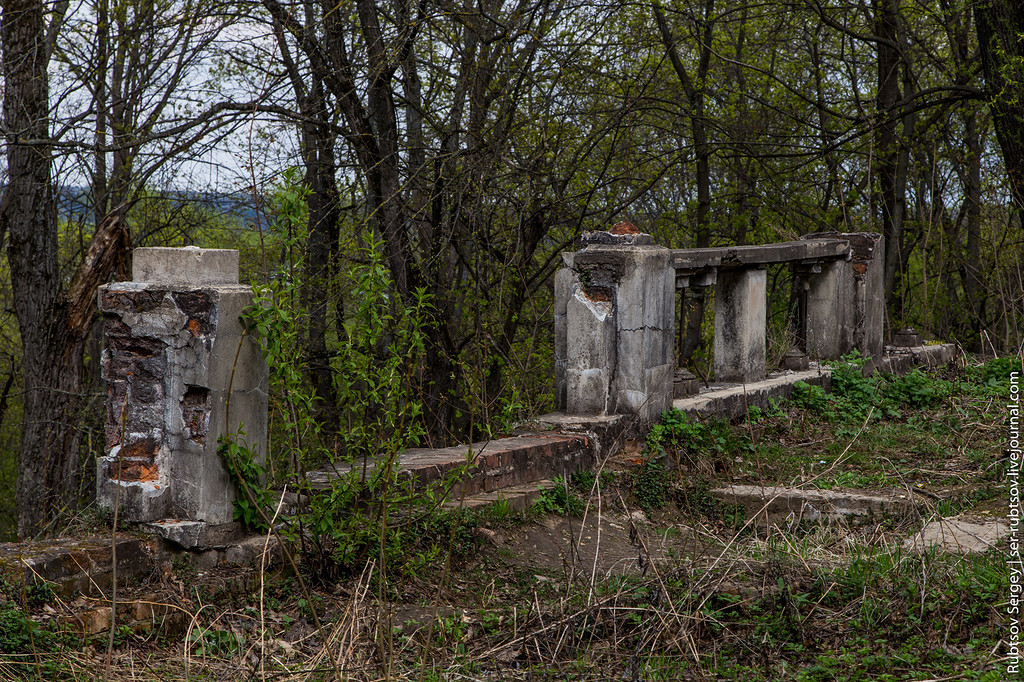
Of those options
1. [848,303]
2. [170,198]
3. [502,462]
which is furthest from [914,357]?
[170,198]

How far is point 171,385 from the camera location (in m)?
3.98

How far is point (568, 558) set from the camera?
4.91 m

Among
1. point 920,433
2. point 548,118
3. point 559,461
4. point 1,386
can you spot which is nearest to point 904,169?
point 548,118

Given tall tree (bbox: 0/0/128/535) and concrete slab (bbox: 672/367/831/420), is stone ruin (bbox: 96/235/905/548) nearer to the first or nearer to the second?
concrete slab (bbox: 672/367/831/420)

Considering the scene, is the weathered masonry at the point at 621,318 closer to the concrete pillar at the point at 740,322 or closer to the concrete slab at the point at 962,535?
the concrete pillar at the point at 740,322

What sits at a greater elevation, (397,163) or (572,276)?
(397,163)

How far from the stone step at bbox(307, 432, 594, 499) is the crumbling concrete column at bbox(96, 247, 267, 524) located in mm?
778

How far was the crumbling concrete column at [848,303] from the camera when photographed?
9500mm

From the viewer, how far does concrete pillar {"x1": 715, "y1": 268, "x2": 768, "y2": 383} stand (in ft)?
26.4

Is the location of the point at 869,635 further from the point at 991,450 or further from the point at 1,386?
the point at 1,386

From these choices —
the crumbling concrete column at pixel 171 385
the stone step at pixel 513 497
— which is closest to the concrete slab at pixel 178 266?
the crumbling concrete column at pixel 171 385

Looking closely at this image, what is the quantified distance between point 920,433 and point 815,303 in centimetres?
263

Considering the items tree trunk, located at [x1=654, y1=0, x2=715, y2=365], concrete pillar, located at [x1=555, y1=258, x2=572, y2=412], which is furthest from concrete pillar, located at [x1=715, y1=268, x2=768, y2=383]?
tree trunk, located at [x1=654, y1=0, x2=715, y2=365]

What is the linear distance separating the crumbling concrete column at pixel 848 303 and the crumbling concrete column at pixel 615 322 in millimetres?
3594
